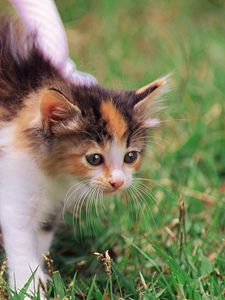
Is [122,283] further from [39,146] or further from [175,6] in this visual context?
[175,6]

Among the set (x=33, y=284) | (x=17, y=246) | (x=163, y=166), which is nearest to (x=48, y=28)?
(x=17, y=246)

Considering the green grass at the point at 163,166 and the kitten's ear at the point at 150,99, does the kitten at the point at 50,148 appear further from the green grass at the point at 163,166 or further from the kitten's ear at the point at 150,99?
the green grass at the point at 163,166

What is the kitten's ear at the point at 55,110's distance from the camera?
7.68ft

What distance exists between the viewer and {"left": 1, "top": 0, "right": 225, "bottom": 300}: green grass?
104 inches

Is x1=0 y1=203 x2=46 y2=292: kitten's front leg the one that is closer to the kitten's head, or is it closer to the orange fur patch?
the kitten's head

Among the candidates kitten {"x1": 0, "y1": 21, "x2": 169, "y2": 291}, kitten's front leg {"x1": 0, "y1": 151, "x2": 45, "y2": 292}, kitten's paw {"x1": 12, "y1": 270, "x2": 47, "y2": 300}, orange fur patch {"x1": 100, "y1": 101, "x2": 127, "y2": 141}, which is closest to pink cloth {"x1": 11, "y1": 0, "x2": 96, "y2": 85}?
kitten {"x1": 0, "y1": 21, "x2": 169, "y2": 291}

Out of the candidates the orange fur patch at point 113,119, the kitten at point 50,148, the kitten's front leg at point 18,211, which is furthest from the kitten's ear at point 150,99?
the kitten's front leg at point 18,211

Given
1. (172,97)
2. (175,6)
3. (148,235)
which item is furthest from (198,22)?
(148,235)

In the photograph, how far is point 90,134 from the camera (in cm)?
241

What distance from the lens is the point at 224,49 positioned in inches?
Answer: 187

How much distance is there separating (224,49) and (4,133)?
2.58m

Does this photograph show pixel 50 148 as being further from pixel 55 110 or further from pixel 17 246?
pixel 17 246

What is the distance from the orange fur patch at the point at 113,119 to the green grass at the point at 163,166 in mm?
383

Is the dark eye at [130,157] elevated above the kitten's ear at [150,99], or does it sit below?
below
